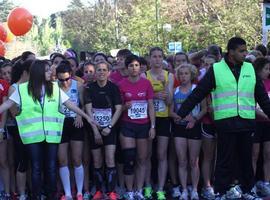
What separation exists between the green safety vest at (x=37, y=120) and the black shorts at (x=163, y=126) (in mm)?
1577

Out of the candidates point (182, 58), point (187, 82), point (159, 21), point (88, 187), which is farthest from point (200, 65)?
point (159, 21)

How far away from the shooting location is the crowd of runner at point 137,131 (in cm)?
693

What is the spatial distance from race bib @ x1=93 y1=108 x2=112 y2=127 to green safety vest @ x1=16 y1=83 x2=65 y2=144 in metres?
0.77

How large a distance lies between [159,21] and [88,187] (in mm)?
30485

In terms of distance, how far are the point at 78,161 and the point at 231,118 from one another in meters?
2.34

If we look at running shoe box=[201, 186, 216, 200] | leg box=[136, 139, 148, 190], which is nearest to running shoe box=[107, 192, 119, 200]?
leg box=[136, 139, 148, 190]

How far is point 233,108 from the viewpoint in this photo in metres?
6.86

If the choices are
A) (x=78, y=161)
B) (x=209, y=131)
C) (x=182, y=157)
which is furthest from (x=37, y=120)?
(x=209, y=131)

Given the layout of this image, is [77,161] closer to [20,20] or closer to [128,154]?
[128,154]

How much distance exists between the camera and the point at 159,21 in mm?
37562

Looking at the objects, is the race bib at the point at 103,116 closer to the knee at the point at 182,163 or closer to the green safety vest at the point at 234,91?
the knee at the point at 182,163

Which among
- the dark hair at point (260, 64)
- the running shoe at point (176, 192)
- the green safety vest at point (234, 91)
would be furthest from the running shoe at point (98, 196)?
the dark hair at point (260, 64)

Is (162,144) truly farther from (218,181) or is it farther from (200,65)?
(200,65)

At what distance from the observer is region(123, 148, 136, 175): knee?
7.57 m
